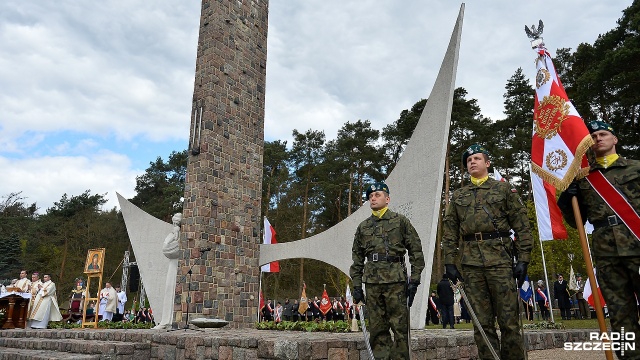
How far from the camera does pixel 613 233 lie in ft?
9.34

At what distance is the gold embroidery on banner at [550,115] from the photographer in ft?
13.4

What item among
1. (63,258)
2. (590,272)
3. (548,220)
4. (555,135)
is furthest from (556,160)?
(63,258)

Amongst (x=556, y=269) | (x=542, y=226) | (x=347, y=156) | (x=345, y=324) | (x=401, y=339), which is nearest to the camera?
(x=401, y=339)

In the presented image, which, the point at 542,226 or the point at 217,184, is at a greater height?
the point at 217,184

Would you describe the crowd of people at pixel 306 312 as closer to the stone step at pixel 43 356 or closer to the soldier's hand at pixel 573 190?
the stone step at pixel 43 356

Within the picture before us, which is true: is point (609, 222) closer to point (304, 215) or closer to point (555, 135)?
point (555, 135)

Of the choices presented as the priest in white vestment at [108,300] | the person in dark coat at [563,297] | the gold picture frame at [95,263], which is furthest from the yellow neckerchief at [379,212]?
the priest in white vestment at [108,300]

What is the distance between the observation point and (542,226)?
8328 millimetres

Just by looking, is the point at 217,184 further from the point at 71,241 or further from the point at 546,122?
the point at 71,241

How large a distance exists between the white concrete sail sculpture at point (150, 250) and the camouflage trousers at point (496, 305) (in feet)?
36.8

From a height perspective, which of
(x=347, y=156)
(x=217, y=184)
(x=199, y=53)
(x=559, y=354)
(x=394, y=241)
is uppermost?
(x=347, y=156)

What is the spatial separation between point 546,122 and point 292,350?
3.13 metres

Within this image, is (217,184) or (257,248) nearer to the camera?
(217,184)

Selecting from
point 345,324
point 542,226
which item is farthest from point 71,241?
point 542,226
